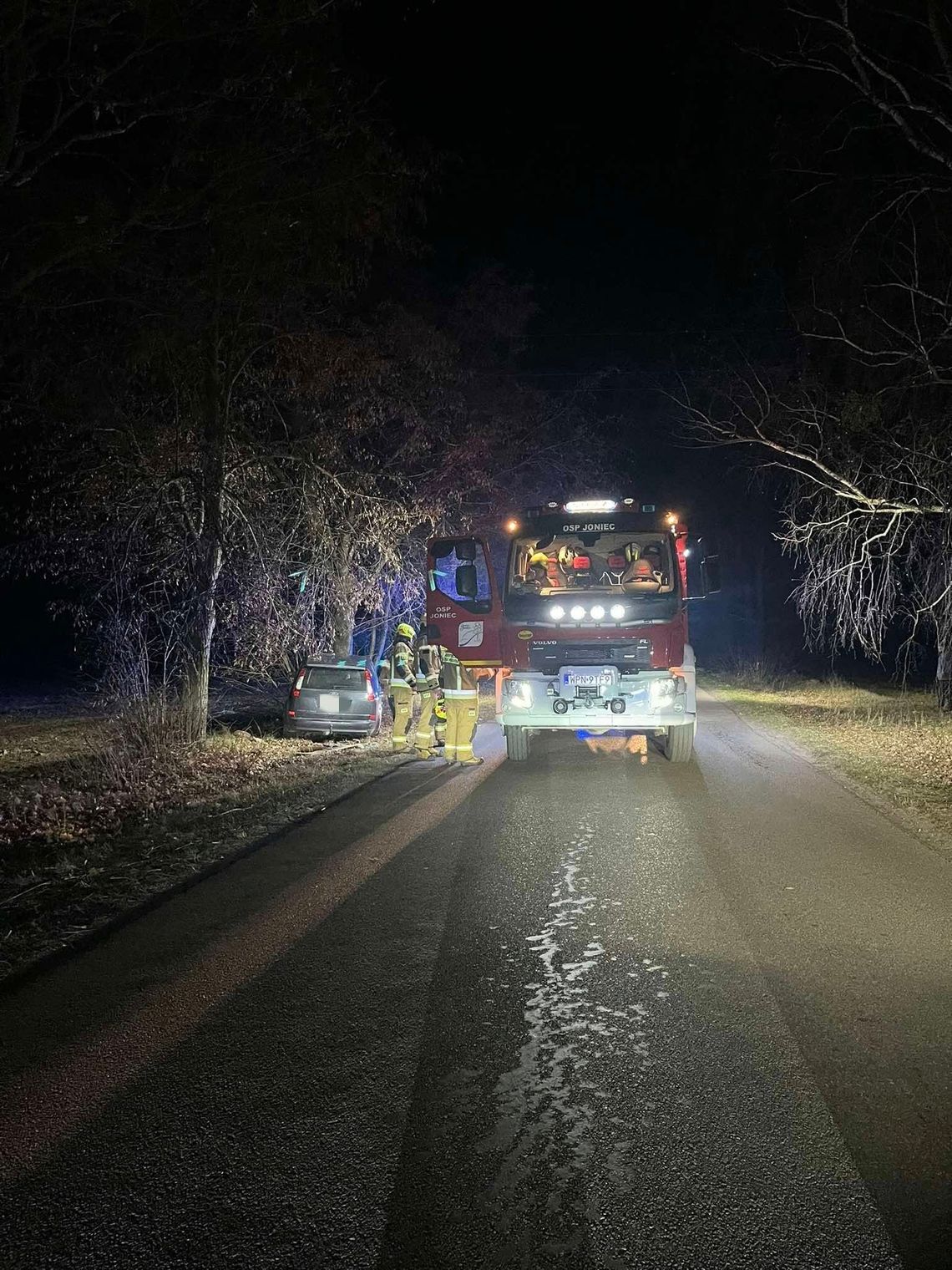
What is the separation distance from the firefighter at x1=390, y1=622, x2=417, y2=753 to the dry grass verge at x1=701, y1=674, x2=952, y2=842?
5828 millimetres

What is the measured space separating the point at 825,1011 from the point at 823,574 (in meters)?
12.7

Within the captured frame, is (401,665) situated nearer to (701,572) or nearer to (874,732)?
(701,572)

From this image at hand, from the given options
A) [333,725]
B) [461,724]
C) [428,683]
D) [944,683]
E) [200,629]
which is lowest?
[333,725]

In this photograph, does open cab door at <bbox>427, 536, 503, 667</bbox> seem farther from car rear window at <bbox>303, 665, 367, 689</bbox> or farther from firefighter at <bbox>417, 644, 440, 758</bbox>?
car rear window at <bbox>303, 665, 367, 689</bbox>

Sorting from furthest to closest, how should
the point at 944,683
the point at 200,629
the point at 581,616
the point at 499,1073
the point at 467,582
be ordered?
1. the point at 944,683
2. the point at 200,629
3. the point at 467,582
4. the point at 581,616
5. the point at 499,1073

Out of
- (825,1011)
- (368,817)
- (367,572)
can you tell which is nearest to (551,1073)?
(825,1011)

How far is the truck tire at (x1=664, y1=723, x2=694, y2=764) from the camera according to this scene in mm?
12328

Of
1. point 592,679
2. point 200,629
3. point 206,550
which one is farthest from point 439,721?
point 206,550

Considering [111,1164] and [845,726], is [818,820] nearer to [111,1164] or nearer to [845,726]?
[111,1164]

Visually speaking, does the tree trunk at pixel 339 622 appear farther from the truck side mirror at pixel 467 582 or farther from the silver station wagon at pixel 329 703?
the truck side mirror at pixel 467 582

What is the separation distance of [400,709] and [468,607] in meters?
2.49

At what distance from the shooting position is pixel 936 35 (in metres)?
9.40

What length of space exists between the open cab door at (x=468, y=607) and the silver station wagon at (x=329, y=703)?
3356 mm

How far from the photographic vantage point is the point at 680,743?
1240 cm
